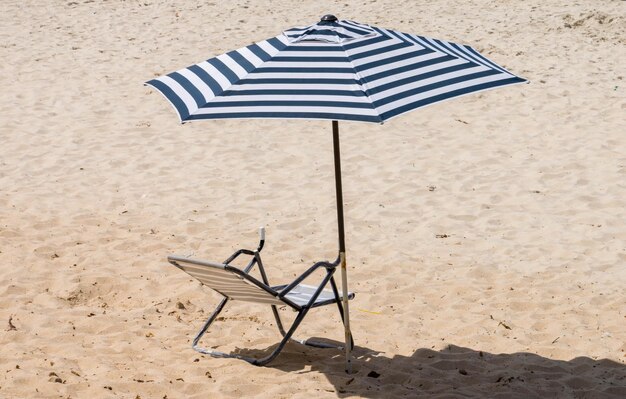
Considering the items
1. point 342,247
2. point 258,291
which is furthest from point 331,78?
point 258,291

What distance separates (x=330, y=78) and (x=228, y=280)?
1267 mm

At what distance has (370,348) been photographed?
5.89 meters

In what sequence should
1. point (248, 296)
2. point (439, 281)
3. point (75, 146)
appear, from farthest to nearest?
point (75, 146)
point (439, 281)
point (248, 296)

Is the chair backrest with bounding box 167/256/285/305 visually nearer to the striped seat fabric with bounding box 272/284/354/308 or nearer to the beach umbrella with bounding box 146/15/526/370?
the striped seat fabric with bounding box 272/284/354/308

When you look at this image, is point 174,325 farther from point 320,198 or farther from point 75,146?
point 75,146

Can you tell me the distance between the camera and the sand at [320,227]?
5.55m

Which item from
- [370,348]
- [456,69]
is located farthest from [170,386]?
[456,69]

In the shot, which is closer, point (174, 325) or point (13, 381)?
point (13, 381)

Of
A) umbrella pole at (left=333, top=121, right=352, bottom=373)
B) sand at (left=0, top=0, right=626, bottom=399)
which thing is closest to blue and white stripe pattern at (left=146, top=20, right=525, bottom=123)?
umbrella pole at (left=333, top=121, right=352, bottom=373)

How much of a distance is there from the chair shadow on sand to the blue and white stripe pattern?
158cm

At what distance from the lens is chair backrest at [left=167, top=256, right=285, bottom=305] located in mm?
5137

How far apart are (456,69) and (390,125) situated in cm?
560

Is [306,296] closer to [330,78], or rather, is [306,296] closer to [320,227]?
[330,78]

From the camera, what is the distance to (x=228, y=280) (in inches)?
209
